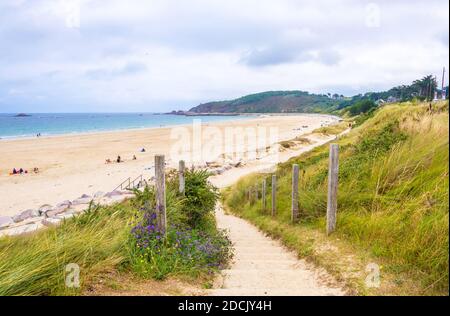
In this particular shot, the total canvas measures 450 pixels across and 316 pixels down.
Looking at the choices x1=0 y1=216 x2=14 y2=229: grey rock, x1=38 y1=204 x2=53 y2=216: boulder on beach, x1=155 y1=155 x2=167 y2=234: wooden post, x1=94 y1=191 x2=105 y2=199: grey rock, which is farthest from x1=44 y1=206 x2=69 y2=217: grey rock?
x1=155 y1=155 x2=167 y2=234: wooden post

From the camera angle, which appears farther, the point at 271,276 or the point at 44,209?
the point at 44,209

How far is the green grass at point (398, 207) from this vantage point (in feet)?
14.1

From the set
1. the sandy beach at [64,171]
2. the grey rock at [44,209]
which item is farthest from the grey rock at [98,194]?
the grey rock at [44,209]

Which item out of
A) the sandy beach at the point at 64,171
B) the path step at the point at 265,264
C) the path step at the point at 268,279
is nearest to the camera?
the path step at the point at 268,279

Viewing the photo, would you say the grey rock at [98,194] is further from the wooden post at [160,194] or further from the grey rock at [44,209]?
the wooden post at [160,194]

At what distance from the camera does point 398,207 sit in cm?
587

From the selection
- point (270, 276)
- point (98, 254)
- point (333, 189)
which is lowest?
point (270, 276)

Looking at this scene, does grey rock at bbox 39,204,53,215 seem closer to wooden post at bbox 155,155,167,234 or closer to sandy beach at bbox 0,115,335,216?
sandy beach at bbox 0,115,335,216

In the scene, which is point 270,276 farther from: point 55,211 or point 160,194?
point 55,211

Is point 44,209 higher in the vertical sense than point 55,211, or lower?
lower

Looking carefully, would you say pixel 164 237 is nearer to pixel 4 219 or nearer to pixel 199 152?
pixel 4 219

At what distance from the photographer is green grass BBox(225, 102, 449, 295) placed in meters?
4.29

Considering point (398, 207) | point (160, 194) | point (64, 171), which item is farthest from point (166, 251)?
point (64, 171)

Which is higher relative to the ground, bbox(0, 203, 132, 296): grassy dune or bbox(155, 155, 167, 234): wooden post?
bbox(155, 155, 167, 234): wooden post
